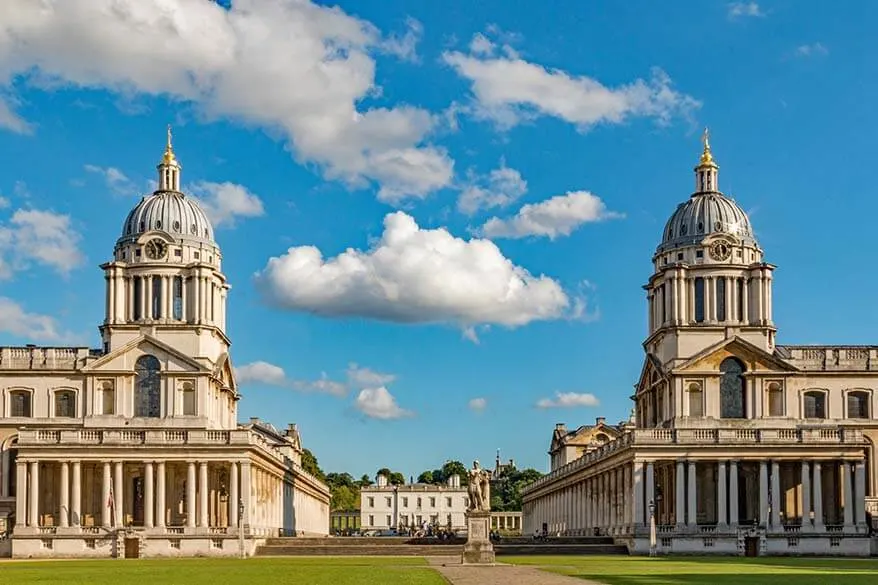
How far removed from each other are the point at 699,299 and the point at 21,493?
5423cm

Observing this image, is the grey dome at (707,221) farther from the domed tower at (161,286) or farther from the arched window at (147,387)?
the arched window at (147,387)

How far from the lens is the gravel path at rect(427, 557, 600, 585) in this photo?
53188 millimetres

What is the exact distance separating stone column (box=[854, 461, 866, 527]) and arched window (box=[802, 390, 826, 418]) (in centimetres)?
1014

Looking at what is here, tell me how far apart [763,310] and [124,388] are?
51.1 meters

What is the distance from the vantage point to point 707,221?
11550cm

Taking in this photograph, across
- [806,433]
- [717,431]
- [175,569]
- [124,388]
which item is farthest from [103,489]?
[806,433]

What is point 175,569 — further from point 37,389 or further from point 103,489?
point 37,389

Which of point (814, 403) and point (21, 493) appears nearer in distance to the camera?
point (21, 493)

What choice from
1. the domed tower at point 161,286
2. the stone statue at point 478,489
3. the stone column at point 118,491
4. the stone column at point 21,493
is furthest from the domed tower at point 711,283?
the stone column at point 21,493

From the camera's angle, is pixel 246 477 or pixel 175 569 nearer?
pixel 175 569

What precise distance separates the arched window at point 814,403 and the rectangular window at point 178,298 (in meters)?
50.6

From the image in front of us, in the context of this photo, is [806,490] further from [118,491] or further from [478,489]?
[118,491]

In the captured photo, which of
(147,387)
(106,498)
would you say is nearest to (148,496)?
(106,498)

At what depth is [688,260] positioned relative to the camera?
11512 centimetres
